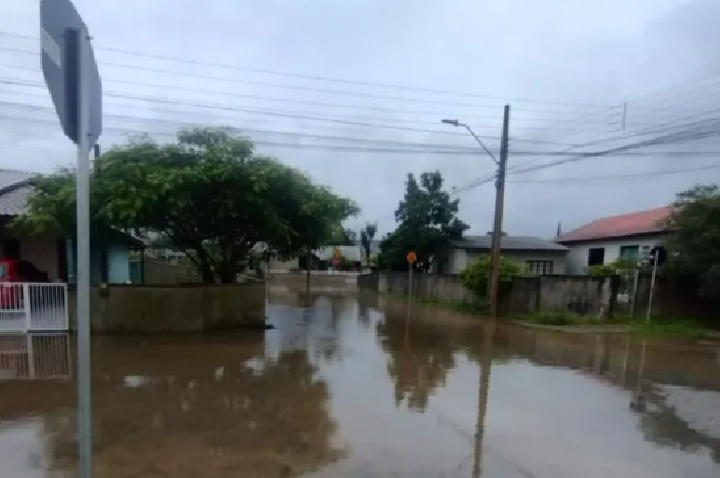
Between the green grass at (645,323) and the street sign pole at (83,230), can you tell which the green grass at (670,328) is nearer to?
the green grass at (645,323)

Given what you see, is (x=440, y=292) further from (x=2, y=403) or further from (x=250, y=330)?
(x=2, y=403)

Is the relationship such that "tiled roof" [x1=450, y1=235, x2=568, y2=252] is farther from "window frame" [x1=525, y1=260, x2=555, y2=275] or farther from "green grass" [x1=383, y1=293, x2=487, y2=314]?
"green grass" [x1=383, y1=293, x2=487, y2=314]

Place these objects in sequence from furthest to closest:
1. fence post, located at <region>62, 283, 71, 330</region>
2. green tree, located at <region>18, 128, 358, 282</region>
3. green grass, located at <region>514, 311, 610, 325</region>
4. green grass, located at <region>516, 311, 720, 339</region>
Answer: green grass, located at <region>514, 311, 610, 325</region>, green grass, located at <region>516, 311, 720, 339</region>, fence post, located at <region>62, 283, 71, 330</region>, green tree, located at <region>18, 128, 358, 282</region>

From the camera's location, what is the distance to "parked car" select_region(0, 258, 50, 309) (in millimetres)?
11711

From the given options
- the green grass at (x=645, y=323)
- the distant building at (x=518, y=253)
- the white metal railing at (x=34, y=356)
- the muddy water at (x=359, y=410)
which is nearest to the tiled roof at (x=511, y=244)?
the distant building at (x=518, y=253)

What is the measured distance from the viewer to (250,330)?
45.5 ft

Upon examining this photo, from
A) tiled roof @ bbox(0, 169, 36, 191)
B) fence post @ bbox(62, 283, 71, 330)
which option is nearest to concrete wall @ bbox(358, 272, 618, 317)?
fence post @ bbox(62, 283, 71, 330)

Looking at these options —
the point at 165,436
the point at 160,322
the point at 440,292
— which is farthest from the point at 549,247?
the point at 165,436

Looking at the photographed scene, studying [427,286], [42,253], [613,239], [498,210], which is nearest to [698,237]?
[498,210]

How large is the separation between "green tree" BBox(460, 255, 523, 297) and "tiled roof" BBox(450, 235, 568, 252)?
7.16 meters

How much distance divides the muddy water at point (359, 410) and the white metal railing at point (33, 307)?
825mm

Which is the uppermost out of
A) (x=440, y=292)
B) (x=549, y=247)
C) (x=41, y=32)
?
(x=41, y=32)

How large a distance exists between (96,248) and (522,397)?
11079mm

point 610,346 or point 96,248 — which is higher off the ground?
point 96,248
